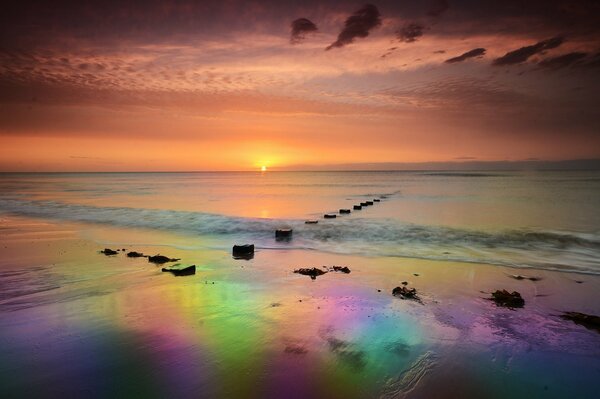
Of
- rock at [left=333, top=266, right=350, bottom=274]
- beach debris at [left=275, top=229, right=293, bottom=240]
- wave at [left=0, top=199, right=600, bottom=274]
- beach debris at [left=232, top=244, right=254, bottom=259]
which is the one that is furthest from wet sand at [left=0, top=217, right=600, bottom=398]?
beach debris at [left=275, top=229, right=293, bottom=240]

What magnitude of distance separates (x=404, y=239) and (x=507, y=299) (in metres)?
10.7

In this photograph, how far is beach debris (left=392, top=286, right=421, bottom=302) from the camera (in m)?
8.88

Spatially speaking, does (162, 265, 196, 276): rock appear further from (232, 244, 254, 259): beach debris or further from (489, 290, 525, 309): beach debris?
(489, 290, 525, 309): beach debris

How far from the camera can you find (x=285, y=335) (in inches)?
262

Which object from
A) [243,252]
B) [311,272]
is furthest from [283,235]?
[311,272]

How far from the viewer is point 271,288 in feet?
31.4

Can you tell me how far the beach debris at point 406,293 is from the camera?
888cm

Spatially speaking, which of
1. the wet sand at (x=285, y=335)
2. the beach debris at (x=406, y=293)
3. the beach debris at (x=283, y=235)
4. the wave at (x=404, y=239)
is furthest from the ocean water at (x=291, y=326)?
the beach debris at (x=283, y=235)

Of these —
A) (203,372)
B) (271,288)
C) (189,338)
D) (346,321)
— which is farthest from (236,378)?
(271,288)

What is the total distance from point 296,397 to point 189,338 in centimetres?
241

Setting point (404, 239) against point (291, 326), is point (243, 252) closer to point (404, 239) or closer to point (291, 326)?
point (291, 326)

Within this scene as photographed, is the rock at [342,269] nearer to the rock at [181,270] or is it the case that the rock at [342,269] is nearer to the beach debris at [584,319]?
the rock at [181,270]

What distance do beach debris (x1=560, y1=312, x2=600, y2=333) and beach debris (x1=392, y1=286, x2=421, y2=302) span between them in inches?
117

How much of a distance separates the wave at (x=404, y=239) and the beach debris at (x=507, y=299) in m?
4.86
